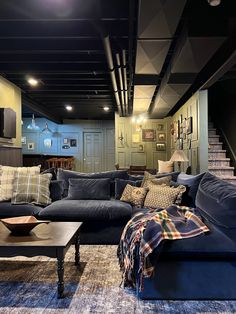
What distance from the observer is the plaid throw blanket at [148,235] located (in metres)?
2.06

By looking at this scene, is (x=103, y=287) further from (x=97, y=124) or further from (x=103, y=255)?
(x=97, y=124)

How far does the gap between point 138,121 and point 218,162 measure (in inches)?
168

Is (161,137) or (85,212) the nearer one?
(85,212)

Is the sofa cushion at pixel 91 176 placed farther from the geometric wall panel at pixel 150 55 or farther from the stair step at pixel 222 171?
the stair step at pixel 222 171

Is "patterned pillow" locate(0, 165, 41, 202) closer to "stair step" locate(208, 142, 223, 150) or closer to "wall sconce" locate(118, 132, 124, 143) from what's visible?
"stair step" locate(208, 142, 223, 150)

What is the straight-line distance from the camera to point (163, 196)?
3447 mm

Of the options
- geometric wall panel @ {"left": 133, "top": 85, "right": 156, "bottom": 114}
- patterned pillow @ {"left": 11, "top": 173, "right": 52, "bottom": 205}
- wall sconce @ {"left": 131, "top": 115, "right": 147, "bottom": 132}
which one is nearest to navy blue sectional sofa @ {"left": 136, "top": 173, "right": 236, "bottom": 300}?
patterned pillow @ {"left": 11, "top": 173, "right": 52, "bottom": 205}

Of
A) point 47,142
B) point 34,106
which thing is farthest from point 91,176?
point 47,142

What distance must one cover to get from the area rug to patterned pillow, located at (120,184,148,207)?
0.93 m

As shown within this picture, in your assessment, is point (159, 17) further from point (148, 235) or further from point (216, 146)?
point (216, 146)

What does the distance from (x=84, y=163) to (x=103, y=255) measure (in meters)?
9.60

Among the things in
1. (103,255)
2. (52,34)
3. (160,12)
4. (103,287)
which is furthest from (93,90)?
(103,287)

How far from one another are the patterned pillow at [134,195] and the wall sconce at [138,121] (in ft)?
21.8

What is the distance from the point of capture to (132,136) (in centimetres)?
1048
